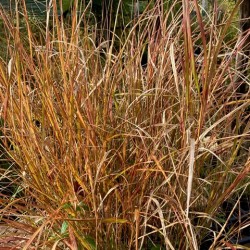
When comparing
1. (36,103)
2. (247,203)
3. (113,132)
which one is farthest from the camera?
(247,203)

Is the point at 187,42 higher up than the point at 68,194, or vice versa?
the point at 187,42

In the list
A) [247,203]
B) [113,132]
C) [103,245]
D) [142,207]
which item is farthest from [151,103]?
[247,203]

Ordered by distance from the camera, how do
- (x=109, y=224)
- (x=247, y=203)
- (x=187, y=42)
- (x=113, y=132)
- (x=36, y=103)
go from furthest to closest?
(x=247, y=203) < (x=36, y=103) < (x=113, y=132) < (x=109, y=224) < (x=187, y=42)

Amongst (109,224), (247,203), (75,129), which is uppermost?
(75,129)

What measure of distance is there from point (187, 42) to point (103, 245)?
2.34 ft

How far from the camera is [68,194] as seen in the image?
181 cm

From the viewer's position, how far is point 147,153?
179cm

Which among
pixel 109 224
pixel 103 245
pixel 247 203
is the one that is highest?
pixel 109 224

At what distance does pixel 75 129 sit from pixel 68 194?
0.26 metres

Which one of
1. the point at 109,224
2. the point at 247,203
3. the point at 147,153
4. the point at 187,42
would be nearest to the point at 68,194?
the point at 109,224

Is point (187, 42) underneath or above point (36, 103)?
above

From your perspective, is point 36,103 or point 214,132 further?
point 36,103

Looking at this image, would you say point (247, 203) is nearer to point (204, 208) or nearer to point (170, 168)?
point (204, 208)

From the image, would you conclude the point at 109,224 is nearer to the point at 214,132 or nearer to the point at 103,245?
the point at 103,245
